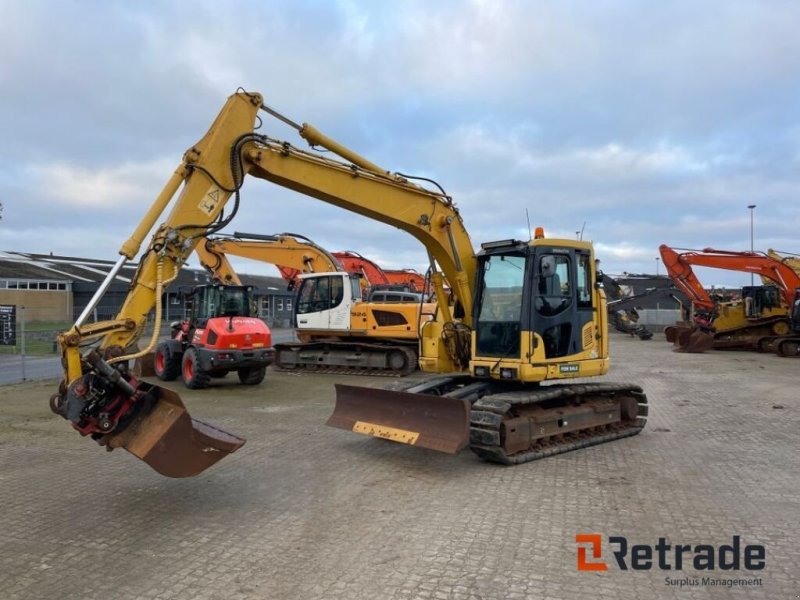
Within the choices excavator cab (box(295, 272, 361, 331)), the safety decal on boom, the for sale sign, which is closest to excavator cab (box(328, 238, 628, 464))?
the safety decal on boom

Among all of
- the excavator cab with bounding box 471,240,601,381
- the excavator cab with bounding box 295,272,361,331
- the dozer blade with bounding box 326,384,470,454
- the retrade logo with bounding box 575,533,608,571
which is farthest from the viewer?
the excavator cab with bounding box 295,272,361,331

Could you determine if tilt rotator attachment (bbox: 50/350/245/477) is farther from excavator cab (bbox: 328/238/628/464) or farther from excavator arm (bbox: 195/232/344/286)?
excavator arm (bbox: 195/232/344/286)

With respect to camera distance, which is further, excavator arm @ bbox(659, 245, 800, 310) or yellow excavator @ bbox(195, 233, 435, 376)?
excavator arm @ bbox(659, 245, 800, 310)

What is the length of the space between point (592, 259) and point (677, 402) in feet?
16.3

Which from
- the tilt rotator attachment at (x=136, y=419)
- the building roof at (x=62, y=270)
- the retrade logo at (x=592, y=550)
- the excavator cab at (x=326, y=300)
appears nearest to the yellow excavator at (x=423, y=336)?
the tilt rotator attachment at (x=136, y=419)

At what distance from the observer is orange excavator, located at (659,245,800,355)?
2184 cm

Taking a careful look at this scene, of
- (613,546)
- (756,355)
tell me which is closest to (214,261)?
(613,546)

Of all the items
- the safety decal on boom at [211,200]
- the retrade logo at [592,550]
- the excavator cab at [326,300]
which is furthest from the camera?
the excavator cab at [326,300]

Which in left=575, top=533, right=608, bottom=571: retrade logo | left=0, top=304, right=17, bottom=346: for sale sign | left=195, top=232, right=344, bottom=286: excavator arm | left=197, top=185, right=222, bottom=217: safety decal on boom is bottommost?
left=575, top=533, right=608, bottom=571: retrade logo

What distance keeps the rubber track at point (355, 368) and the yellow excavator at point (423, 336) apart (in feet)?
20.6

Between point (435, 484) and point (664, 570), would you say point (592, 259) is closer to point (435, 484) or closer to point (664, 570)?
point (435, 484)

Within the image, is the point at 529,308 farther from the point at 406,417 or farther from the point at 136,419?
the point at 136,419

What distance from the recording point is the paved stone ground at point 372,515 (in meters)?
3.96

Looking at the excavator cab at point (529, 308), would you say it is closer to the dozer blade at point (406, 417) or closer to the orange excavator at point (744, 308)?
the dozer blade at point (406, 417)
